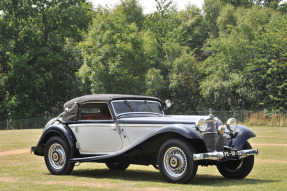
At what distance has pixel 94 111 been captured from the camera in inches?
512

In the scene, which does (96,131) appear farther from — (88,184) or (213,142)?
(213,142)

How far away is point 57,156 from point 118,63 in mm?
44281

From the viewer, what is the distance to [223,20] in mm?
71875

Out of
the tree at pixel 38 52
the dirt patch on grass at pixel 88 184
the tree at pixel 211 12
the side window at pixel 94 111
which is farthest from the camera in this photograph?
the tree at pixel 211 12

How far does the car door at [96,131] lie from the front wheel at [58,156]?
0.37 m

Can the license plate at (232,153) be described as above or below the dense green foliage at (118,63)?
below

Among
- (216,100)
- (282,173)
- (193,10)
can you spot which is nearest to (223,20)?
(193,10)

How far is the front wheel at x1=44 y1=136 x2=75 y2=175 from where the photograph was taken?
41.5 feet

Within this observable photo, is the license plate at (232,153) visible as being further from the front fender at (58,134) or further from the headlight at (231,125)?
the front fender at (58,134)

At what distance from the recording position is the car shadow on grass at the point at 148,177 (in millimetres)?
11070

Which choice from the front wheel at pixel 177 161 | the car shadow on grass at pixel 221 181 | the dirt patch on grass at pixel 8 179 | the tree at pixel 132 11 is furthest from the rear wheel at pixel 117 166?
the tree at pixel 132 11

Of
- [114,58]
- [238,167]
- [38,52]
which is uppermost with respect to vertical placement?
[38,52]

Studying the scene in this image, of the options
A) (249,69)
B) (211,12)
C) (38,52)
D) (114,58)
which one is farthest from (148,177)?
(211,12)

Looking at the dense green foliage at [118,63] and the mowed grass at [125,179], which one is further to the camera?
the dense green foliage at [118,63]
